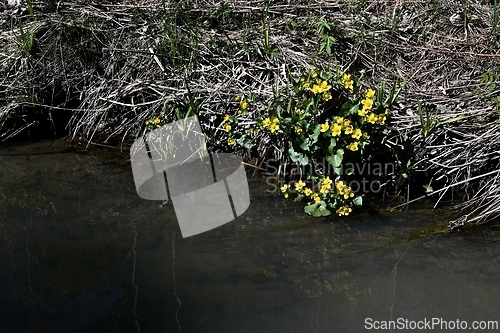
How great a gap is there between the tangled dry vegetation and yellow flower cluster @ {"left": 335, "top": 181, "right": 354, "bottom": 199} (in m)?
0.35

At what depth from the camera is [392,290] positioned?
101 inches

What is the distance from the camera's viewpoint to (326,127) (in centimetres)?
311

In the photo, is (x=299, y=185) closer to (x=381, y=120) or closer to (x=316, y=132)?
(x=316, y=132)

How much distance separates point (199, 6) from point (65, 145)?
1428 millimetres

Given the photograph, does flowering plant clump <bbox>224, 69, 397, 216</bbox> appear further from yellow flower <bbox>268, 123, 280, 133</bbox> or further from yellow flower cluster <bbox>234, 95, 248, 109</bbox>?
yellow flower cluster <bbox>234, 95, 248, 109</bbox>

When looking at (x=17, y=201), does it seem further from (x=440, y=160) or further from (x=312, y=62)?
(x=440, y=160)

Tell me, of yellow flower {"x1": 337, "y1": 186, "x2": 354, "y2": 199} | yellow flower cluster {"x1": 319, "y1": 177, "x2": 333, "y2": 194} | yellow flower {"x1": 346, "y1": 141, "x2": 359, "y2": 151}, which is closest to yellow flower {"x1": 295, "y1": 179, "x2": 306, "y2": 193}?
yellow flower cluster {"x1": 319, "y1": 177, "x2": 333, "y2": 194}

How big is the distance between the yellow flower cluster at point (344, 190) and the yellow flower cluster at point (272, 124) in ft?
1.48

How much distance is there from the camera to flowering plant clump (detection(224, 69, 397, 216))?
312 cm

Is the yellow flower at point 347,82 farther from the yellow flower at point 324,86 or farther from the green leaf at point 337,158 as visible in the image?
the green leaf at point 337,158

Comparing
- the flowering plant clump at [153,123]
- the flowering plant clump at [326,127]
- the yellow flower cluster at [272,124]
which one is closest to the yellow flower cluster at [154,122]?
the flowering plant clump at [153,123]

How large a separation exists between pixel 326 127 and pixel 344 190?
1.10ft

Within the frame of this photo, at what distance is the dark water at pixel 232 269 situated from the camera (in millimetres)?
2441
